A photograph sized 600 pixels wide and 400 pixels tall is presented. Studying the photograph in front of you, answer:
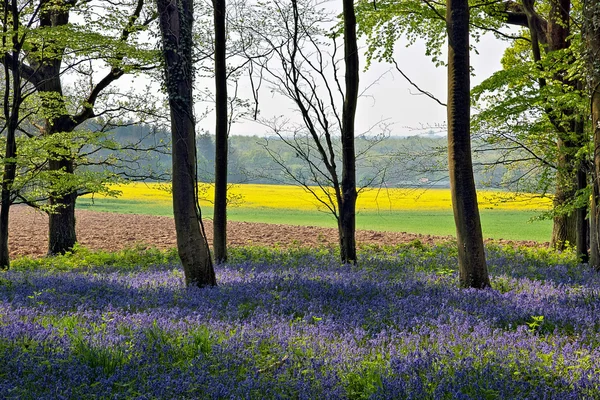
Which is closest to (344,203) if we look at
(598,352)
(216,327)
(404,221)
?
(216,327)

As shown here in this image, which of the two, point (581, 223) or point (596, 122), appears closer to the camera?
point (596, 122)

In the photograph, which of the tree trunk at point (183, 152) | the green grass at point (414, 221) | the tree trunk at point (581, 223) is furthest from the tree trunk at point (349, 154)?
the green grass at point (414, 221)

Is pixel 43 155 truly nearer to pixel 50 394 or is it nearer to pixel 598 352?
pixel 50 394

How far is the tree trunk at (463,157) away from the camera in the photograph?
28.0 feet

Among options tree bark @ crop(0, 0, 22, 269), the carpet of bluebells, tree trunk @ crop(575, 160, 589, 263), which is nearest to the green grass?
tree trunk @ crop(575, 160, 589, 263)

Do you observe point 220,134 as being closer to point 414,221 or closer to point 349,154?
point 349,154

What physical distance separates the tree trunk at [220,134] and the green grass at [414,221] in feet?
54.2

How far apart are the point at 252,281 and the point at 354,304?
2378 millimetres

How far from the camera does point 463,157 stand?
8555 millimetres

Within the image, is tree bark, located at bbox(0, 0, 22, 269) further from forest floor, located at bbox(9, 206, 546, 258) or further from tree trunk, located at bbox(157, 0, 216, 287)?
forest floor, located at bbox(9, 206, 546, 258)

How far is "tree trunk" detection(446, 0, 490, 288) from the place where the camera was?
336 inches

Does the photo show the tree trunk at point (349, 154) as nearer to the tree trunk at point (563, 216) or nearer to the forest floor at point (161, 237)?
the tree trunk at point (563, 216)

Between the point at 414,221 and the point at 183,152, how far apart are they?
30099mm

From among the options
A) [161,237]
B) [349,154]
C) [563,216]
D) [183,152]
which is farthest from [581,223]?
[161,237]
